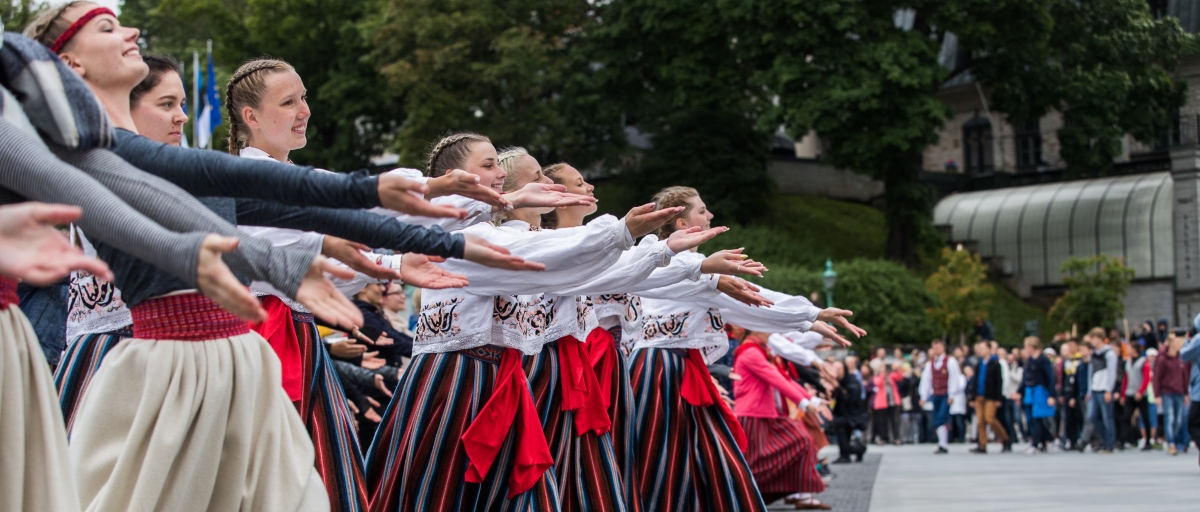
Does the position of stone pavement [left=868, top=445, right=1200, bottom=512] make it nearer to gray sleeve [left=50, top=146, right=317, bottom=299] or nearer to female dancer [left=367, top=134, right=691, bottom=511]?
female dancer [left=367, top=134, right=691, bottom=511]

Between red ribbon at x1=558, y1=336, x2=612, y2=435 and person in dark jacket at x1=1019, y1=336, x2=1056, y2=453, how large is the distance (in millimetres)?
17212

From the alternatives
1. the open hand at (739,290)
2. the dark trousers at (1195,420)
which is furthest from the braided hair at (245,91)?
the dark trousers at (1195,420)

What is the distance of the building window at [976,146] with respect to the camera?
55.0m

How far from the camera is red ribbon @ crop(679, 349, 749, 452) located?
7613 mm

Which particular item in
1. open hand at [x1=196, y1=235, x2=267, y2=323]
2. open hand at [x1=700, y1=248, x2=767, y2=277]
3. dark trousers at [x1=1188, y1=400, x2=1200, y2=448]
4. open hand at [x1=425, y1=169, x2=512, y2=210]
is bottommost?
dark trousers at [x1=1188, y1=400, x2=1200, y2=448]

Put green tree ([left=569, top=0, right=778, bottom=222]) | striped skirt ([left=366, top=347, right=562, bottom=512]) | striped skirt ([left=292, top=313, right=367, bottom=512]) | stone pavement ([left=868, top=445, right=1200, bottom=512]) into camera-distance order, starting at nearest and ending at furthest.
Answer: striped skirt ([left=292, top=313, right=367, bottom=512]) < striped skirt ([left=366, top=347, right=562, bottom=512]) < stone pavement ([left=868, top=445, right=1200, bottom=512]) < green tree ([left=569, top=0, right=778, bottom=222])

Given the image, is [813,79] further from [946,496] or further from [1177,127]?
[946,496]

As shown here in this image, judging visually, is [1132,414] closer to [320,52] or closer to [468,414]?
[468,414]

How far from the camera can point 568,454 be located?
6.20 meters

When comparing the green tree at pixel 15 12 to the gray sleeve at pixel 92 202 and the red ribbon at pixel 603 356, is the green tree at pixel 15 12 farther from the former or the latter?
the gray sleeve at pixel 92 202

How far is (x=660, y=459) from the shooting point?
296 inches

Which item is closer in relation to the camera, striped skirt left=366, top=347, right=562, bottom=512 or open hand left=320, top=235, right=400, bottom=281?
open hand left=320, top=235, right=400, bottom=281

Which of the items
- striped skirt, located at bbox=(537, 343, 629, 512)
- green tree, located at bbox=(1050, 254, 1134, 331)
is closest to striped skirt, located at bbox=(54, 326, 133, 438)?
striped skirt, located at bbox=(537, 343, 629, 512)

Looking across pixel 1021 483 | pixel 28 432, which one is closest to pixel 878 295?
pixel 1021 483
